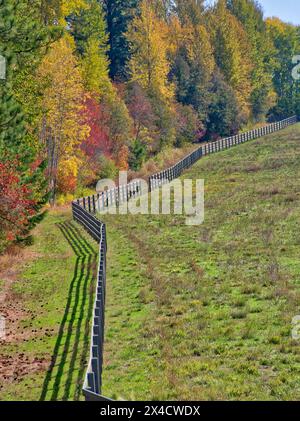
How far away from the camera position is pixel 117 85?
74.5 meters

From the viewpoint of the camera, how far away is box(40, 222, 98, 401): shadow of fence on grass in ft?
48.4

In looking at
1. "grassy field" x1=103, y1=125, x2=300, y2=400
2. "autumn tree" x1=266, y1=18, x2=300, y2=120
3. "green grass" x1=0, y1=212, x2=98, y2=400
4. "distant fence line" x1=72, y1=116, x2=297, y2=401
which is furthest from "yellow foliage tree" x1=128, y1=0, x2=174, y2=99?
"green grass" x1=0, y1=212, x2=98, y2=400

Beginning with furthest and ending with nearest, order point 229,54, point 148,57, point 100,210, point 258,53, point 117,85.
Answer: point 258,53 < point 229,54 < point 148,57 < point 117,85 < point 100,210

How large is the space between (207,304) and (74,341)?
4.75m

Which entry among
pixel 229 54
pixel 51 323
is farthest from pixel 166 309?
pixel 229 54

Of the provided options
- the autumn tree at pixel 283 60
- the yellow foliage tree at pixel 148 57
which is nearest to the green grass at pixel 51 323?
the yellow foliage tree at pixel 148 57

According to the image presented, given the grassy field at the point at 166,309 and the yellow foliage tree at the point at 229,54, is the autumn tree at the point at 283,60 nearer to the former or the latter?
the yellow foliage tree at the point at 229,54

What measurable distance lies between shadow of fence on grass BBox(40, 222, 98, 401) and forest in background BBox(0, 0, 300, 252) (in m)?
4.13

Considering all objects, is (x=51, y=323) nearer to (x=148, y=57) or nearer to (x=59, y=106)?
(x=59, y=106)

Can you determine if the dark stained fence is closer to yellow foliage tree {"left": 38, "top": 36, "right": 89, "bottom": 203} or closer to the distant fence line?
the distant fence line

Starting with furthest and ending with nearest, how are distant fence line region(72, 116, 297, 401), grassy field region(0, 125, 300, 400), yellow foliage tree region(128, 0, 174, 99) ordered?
yellow foliage tree region(128, 0, 174, 99) → grassy field region(0, 125, 300, 400) → distant fence line region(72, 116, 297, 401)

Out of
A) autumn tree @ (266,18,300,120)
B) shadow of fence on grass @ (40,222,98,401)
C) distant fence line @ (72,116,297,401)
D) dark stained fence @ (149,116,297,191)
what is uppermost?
autumn tree @ (266,18,300,120)

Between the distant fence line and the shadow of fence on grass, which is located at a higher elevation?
the distant fence line

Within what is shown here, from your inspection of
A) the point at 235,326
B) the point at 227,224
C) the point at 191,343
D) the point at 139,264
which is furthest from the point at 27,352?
the point at 227,224
